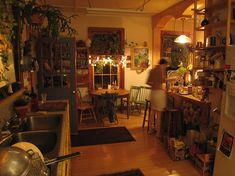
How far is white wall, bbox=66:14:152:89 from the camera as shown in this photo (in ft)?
18.9

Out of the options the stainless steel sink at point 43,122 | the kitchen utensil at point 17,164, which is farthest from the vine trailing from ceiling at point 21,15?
the kitchen utensil at point 17,164

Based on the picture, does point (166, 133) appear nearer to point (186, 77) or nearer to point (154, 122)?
point (154, 122)

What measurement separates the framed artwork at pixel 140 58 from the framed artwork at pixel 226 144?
4024 mm

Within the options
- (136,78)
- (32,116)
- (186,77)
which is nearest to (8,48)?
(32,116)

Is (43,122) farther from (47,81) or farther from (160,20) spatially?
(160,20)

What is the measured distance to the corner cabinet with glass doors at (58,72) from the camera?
13.9 feet

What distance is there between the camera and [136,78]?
20.9 ft

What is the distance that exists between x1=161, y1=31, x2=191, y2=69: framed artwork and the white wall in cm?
49

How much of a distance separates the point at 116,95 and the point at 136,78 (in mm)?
1610

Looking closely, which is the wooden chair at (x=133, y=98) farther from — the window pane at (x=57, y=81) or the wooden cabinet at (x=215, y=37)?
the wooden cabinet at (x=215, y=37)

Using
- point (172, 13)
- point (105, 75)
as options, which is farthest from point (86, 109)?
point (172, 13)

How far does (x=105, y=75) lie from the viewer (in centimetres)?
612

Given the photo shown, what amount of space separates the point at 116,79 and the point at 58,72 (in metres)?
2.24

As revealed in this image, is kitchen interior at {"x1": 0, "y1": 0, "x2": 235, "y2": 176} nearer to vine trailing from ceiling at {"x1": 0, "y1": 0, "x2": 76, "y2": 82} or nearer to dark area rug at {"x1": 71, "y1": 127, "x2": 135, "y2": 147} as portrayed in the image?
vine trailing from ceiling at {"x1": 0, "y1": 0, "x2": 76, "y2": 82}
